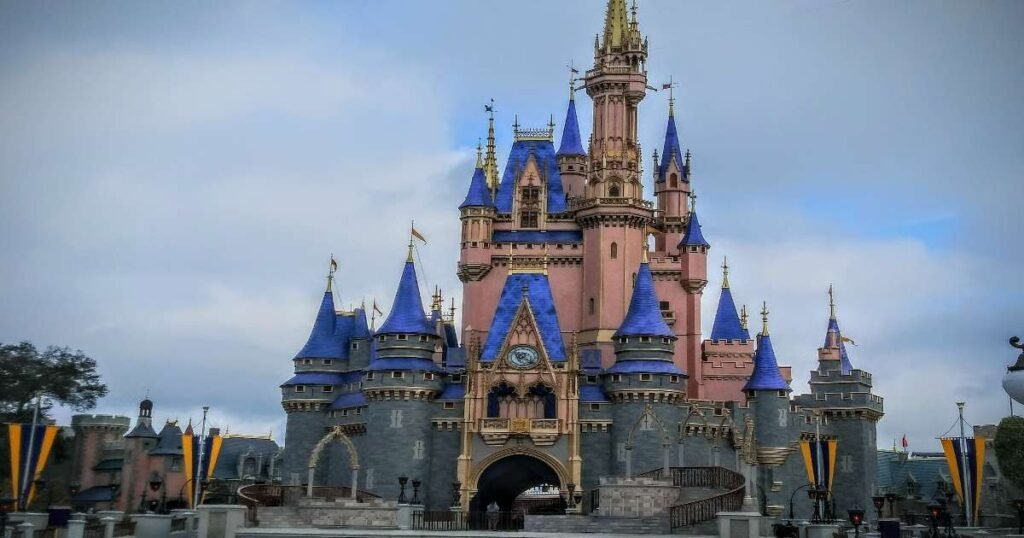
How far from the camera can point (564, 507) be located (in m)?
66.4

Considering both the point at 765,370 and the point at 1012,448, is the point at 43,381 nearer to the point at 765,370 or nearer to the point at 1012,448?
the point at 765,370

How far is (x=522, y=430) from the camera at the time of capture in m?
66.7

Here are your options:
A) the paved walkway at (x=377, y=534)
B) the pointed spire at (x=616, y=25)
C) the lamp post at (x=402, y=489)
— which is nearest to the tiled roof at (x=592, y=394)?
A: the lamp post at (x=402, y=489)

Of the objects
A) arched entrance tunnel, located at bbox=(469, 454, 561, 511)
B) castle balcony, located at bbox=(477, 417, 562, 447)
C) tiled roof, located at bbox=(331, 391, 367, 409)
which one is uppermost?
tiled roof, located at bbox=(331, 391, 367, 409)

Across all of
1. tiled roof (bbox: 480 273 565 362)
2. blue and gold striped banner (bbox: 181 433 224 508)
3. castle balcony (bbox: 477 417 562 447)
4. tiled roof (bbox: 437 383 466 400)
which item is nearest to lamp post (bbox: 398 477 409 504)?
castle balcony (bbox: 477 417 562 447)

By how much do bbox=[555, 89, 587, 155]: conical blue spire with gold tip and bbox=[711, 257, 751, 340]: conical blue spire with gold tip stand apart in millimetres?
13740

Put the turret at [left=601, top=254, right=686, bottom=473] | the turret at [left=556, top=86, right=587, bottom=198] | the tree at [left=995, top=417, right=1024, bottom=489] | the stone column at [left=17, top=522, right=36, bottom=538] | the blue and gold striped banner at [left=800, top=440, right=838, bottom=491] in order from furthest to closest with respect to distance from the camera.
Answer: the turret at [left=556, top=86, right=587, bottom=198] < the tree at [left=995, top=417, right=1024, bottom=489] < the turret at [left=601, top=254, right=686, bottom=473] < the blue and gold striped banner at [left=800, top=440, right=838, bottom=491] < the stone column at [left=17, top=522, right=36, bottom=538]

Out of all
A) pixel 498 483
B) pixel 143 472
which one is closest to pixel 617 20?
pixel 498 483

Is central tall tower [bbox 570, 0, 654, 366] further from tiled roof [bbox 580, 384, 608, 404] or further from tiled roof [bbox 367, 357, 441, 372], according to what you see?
tiled roof [bbox 367, 357, 441, 372]

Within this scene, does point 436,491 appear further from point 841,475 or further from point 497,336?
point 841,475

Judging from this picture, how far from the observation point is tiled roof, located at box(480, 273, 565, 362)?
6912 centimetres

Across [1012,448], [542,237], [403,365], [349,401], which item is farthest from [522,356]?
[1012,448]

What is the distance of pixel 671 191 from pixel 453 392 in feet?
78.4

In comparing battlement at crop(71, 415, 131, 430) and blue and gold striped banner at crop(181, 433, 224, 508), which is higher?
battlement at crop(71, 415, 131, 430)
